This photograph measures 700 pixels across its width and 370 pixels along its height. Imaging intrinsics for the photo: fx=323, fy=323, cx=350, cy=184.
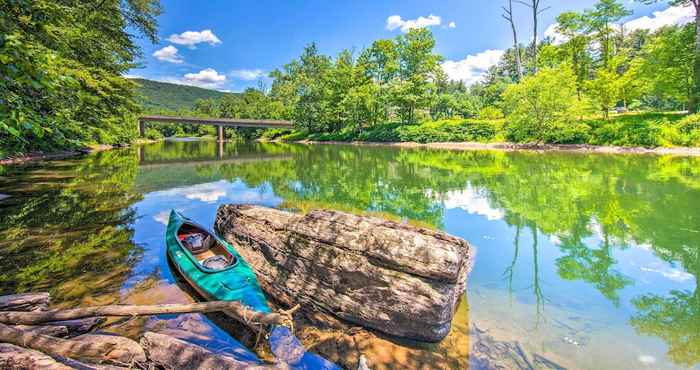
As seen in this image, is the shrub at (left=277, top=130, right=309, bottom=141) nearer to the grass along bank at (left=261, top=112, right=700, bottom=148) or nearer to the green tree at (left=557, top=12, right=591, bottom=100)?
the grass along bank at (left=261, top=112, right=700, bottom=148)

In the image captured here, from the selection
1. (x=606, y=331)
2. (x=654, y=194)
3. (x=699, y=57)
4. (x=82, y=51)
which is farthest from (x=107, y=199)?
(x=699, y=57)

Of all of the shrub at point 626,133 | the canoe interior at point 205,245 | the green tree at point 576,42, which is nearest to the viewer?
the canoe interior at point 205,245

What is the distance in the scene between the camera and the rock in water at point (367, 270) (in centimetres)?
447

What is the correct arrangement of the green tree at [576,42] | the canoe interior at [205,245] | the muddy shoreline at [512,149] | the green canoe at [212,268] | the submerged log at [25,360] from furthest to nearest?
1. the green tree at [576,42]
2. the muddy shoreline at [512,149]
3. the canoe interior at [205,245]
4. the green canoe at [212,268]
5. the submerged log at [25,360]

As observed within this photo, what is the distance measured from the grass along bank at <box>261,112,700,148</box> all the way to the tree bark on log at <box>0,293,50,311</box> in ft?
122

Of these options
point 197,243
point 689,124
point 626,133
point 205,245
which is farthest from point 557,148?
point 197,243

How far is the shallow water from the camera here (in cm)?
452

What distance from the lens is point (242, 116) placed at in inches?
3703

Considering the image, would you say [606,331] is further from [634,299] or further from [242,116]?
[242,116]

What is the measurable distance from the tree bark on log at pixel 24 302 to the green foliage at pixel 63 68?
6.64ft

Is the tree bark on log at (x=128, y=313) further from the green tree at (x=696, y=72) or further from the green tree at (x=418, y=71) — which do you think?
the green tree at (x=418, y=71)

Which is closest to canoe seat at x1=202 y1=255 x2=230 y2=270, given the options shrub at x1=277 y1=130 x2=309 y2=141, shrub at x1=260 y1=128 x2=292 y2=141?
shrub at x1=277 y1=130 x2=309 y2=141

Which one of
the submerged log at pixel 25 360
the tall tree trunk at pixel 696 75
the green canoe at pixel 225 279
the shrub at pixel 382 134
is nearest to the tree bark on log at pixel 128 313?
the submerged log at pixel 25 360

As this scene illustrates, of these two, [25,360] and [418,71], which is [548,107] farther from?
[25,360]
